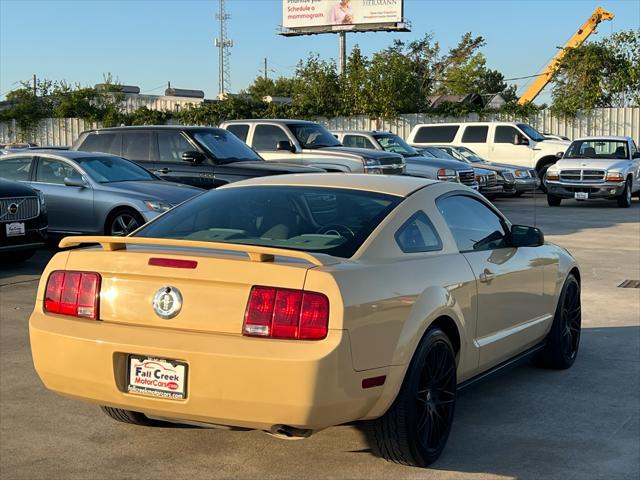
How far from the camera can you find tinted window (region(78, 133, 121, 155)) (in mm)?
16125

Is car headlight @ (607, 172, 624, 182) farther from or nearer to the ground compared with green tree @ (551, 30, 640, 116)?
nearer to the ground

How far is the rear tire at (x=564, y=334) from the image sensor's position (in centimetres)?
697

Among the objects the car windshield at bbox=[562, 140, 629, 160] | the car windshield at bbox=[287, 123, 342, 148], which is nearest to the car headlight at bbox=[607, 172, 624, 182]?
the car windshield at bbox=[562, 140, 629, 160]

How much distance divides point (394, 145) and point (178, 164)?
9.79 metres

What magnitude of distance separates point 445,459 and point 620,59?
35.9 meters

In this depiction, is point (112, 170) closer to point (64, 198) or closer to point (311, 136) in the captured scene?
point (64, 198)

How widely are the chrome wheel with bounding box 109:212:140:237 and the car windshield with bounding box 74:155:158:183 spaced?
0.70 m

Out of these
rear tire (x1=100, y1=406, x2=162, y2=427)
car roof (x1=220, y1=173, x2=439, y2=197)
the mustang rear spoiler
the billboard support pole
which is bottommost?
rear tire (x1=100, y1=406, x2=162, y2=427)

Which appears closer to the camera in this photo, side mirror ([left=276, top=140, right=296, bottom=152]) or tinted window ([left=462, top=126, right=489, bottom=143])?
side mirror ([left=276, top=140, right=296, bottom=152])

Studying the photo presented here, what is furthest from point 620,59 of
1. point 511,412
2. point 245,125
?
point 511,412

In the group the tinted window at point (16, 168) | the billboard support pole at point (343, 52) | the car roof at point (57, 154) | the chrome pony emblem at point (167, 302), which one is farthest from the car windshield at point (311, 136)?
the billboard support pole at point (343, 52)

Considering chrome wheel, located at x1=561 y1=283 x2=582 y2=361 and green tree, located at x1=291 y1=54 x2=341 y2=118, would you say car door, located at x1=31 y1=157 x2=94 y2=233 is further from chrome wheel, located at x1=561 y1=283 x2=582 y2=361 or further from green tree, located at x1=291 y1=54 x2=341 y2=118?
green tree, located at x1=291 y1=54 x2=341 y2=118

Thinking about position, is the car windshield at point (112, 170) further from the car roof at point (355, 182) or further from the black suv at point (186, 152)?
the car roof at point (355, 182)

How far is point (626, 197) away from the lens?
922 inches
